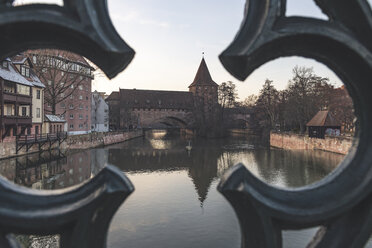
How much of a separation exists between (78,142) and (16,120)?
328 inches

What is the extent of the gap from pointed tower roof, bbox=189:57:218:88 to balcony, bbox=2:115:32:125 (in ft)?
187

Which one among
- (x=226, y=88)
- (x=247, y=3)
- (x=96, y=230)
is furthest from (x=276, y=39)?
(x=226, y=88)

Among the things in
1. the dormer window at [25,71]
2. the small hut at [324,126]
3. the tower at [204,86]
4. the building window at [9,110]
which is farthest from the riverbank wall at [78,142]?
the tower at [204,86]

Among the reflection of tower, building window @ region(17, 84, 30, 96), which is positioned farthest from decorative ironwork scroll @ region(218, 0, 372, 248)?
building window @ region(17, 84, 30, 96)

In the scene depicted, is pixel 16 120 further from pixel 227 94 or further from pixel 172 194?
pixel 227 94

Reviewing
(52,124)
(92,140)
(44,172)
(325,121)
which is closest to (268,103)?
(325,121)

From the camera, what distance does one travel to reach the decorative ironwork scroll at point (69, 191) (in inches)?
33.9

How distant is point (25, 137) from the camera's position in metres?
20.4

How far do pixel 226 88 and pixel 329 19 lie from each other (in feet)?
180

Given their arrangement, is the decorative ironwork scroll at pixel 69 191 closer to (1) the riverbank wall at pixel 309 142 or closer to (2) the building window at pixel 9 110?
(2) the building window at pixel 9 110

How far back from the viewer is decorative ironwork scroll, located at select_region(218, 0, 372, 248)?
0.91m

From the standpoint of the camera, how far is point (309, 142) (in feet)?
100

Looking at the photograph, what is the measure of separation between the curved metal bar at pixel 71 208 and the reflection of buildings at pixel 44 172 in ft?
40.7

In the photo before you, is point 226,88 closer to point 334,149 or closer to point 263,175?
point 334,149
